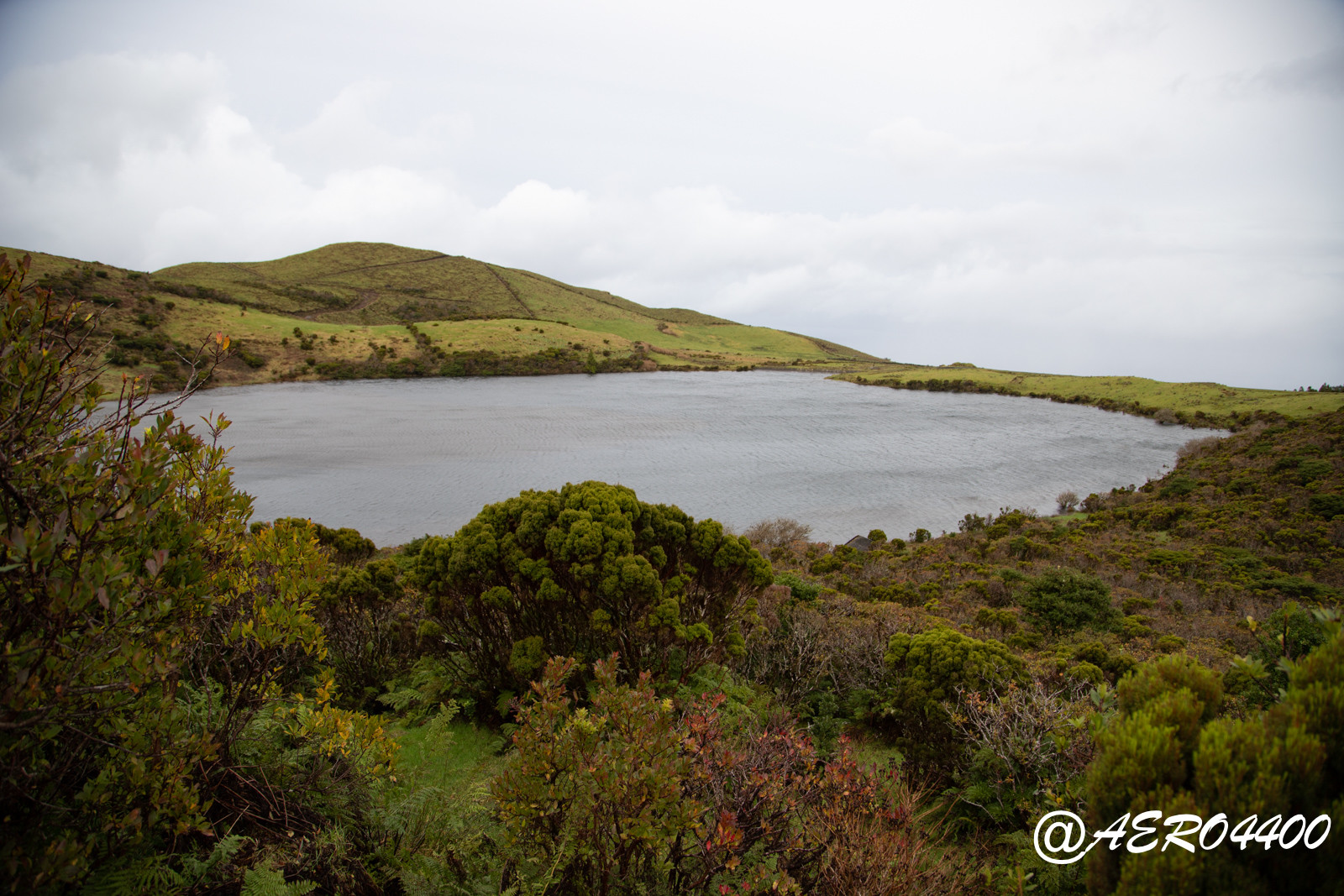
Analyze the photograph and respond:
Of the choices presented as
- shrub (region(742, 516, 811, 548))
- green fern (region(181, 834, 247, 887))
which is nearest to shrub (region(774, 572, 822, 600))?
shrub (region(742, 516, 811, 548))

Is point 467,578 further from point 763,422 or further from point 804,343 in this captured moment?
point 804,343

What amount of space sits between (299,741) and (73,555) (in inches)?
100

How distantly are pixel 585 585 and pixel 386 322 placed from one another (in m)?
97.8

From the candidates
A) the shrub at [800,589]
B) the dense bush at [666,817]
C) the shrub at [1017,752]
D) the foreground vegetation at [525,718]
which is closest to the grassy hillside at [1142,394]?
the shrub at [800,589]

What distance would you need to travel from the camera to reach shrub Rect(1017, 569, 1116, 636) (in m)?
10.1

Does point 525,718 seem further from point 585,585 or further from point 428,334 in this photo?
point 428,334

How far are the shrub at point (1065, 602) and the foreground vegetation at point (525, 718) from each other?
2309 mm

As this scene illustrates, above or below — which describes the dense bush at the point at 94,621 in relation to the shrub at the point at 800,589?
above

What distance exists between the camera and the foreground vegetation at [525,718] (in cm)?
210

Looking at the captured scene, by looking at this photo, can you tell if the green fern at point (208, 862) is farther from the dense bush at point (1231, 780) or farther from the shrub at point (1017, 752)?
the shrub at point (1017, 752)

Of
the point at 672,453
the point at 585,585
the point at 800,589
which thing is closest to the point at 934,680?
the point at 585,585

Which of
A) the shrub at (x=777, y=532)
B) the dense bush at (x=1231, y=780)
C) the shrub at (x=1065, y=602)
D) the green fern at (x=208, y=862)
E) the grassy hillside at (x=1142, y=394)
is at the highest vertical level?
the grassy hillside at (x=1142, y=394)

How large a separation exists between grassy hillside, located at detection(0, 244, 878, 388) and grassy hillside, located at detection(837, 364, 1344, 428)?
95.0 ft

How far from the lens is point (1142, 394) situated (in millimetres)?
50906
